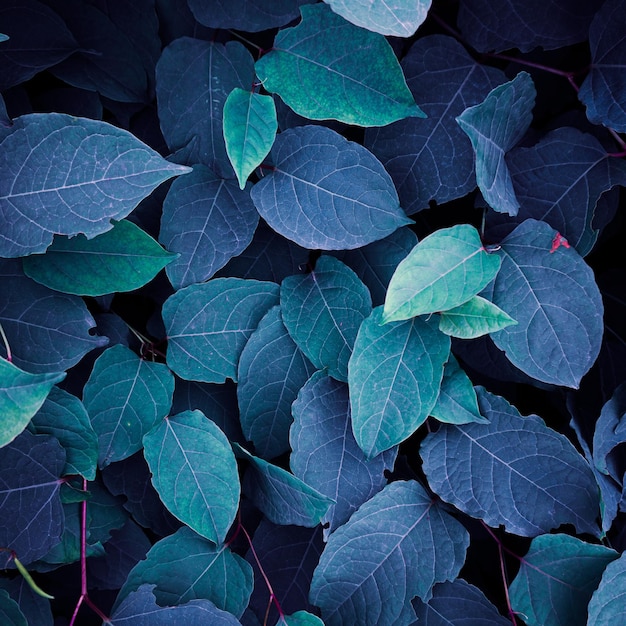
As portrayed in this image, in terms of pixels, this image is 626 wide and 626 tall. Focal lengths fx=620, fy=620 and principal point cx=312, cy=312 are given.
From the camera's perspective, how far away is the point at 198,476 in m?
0.81

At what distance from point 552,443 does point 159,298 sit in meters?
0.58

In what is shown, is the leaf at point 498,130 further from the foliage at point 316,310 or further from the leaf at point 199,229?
the leaf at point 199,229

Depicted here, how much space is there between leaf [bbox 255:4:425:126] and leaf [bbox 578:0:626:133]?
246 mm

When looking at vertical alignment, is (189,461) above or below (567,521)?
above

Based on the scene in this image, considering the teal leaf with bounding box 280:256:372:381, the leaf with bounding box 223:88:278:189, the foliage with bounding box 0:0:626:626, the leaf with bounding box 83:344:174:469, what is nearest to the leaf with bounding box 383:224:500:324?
the foliage with bounding box 0:0:626:626

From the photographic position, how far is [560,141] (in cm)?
81

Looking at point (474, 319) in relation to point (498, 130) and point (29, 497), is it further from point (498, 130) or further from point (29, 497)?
point (29, 497)

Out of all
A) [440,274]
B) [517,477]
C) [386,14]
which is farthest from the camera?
[517,477]

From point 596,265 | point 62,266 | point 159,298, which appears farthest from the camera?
point 596,265

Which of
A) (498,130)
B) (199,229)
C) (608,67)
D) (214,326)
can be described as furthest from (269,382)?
(608,67)

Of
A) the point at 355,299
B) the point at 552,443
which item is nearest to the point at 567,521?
the point at 552,443

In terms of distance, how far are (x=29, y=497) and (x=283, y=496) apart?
0.32m

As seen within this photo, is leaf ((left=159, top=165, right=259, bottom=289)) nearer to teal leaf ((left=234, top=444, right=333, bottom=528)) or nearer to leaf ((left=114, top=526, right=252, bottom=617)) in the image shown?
teal leaf ((left=234, top=444, right=333, bottom=528))

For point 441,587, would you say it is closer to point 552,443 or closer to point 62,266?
point 552,443
